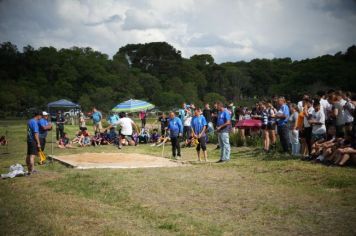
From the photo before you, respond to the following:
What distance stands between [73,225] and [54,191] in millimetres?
3137

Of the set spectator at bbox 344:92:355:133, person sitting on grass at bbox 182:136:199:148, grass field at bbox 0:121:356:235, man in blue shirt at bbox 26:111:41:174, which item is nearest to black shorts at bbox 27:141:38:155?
man in blue shirt at bbox 26:111:41:174

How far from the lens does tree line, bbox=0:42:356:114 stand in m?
67.7

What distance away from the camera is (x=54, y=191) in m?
9.95

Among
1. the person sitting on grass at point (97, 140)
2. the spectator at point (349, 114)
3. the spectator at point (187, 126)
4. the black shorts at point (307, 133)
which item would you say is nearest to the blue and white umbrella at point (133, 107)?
the person sitting on grass at point (97, 140)

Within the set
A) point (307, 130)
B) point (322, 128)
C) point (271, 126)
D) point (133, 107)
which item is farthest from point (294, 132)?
point (133, 107)

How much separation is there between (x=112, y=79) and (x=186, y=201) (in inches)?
2805

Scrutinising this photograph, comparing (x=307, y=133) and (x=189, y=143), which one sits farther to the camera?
(x=189, y=143)

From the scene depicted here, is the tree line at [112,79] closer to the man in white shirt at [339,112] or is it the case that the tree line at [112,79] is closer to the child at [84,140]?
the child at [84,140]

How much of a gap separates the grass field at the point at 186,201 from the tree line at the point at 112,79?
51.2 meters

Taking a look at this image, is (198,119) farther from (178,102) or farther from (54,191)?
(178,102)

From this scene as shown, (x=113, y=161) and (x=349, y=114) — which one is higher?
(x=349, y=114)

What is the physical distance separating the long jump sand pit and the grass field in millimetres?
1130

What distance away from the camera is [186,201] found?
8.56 metres

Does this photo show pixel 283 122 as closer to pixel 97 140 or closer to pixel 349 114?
pixel 349 114
